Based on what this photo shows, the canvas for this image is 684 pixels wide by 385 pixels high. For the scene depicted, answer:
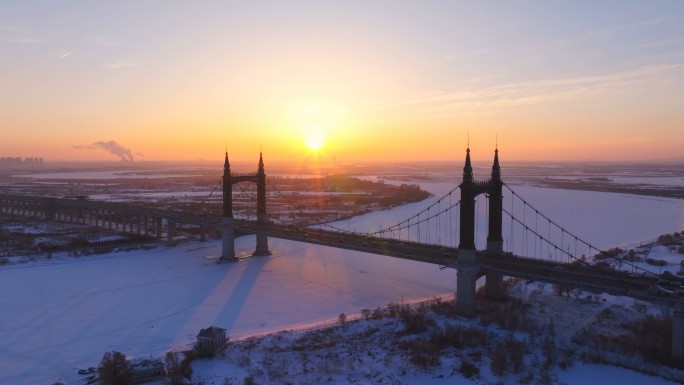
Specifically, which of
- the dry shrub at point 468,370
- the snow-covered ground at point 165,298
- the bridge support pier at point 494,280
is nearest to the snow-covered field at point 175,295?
the snow-covered ground at point 165,298

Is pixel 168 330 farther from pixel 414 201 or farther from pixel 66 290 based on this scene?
pixel 414 201

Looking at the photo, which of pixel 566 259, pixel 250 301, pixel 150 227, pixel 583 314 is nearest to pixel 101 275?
pixel 250 301

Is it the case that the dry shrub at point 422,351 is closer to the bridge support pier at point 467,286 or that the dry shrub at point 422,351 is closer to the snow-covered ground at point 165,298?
the bridge support pier at point 467,286

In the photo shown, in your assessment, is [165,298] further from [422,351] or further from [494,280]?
[494,280]

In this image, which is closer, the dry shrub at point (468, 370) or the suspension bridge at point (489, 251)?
the dry shrub at point (468, 370)

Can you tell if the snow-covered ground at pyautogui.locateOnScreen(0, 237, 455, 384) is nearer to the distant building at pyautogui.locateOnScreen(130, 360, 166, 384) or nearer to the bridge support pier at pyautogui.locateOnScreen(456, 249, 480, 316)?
the distant building at pyautogui.locateOnScreen(130, 360, 166, 384)

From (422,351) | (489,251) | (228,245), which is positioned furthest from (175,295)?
(489,251)
